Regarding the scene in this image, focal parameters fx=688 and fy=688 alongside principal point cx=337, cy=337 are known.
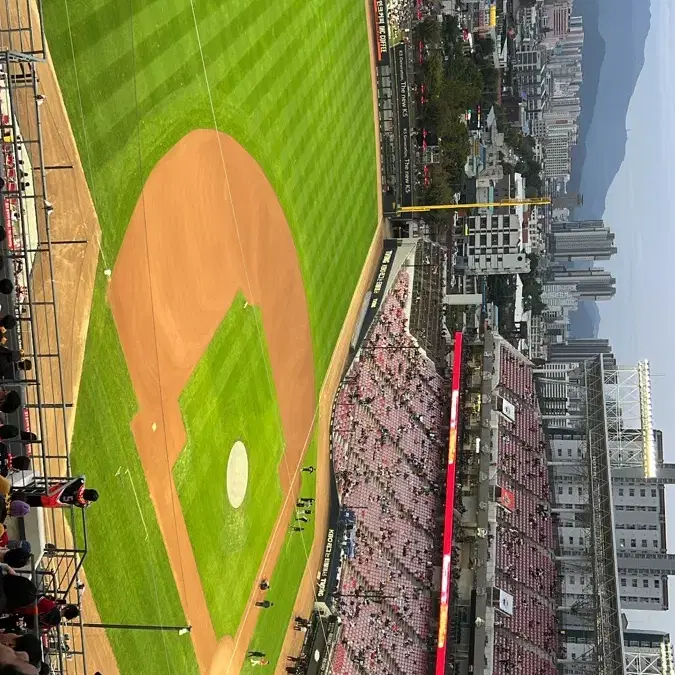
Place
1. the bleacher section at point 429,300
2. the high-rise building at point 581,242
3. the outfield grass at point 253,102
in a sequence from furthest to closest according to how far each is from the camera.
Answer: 1. the high-rise building at point 581,242
2. the bleacher section at point 429,300
3. the outfield grass at point 253,102

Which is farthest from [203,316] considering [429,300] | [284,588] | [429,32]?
[429,32]

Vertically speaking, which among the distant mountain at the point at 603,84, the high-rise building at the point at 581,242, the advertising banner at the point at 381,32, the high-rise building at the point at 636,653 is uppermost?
the distant mountain at the point at 603,84

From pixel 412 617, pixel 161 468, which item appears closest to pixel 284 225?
pixel 161 468

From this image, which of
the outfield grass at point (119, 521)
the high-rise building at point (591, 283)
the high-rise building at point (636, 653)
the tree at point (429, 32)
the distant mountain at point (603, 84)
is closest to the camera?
the outfield grass at point (119, 521)

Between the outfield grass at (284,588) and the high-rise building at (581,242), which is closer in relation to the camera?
the outfield grass at (284,588)

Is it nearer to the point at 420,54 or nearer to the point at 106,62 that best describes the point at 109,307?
the point at 106,62

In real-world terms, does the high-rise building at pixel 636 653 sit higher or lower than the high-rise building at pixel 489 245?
lower

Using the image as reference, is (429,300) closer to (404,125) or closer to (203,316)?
(404,125)

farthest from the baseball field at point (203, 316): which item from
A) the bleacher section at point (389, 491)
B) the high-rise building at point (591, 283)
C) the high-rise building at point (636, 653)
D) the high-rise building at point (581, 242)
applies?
the high-rise building at point (591, 283)

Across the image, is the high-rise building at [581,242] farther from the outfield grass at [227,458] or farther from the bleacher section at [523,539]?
the outfield grass at [227,458]
